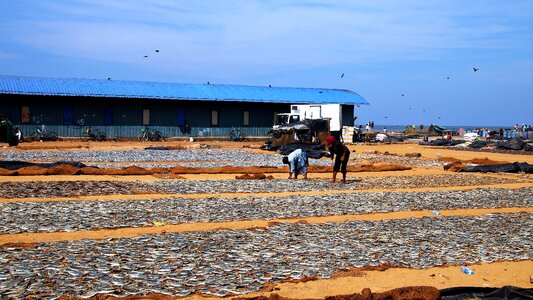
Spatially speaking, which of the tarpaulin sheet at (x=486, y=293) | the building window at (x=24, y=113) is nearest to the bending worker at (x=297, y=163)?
the tarpaulin sheet at (x=486, y=293)

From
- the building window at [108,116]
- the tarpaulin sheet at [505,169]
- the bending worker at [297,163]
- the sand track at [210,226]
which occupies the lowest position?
the sand track at [210,226]

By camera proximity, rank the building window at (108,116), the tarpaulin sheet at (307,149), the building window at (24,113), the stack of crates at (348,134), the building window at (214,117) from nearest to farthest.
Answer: the tarpaulin sheet at (307,149) → the building window at (24,113) → the building window at (108,116) → the building window at (214,117) → the stack of crates at (348,134)

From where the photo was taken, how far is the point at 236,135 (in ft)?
168

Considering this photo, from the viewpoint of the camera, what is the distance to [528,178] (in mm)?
24141

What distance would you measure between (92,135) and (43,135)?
3.59 metres

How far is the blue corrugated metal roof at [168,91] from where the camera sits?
44.1 meters

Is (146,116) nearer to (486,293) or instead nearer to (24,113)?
(24,113)

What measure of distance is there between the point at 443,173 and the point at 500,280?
17.9 meters

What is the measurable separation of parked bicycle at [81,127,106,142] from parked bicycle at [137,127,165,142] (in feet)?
9.47

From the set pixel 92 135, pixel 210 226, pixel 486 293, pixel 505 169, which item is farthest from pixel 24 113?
pixel 486 293

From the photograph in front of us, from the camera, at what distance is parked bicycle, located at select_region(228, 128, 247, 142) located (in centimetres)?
5103

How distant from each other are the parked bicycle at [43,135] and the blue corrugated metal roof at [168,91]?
2.82 meters

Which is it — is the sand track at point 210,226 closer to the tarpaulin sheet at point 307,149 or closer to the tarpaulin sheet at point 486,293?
the tarpaulin sheet at point 486,293

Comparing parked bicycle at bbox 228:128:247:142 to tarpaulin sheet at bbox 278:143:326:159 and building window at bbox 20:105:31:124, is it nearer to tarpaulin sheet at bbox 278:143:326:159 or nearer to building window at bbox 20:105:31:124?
tarpaulin sheet at bbox 278:143:326:159
